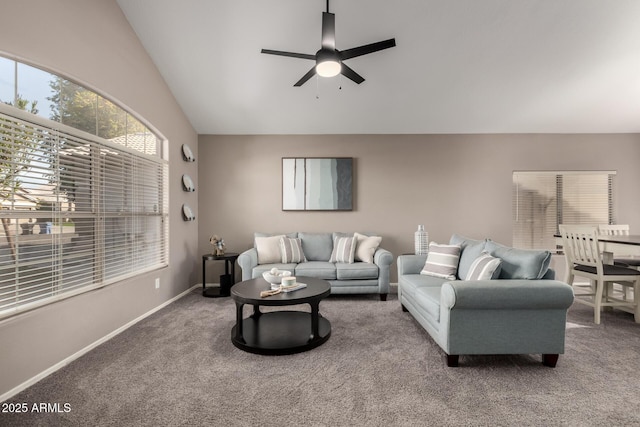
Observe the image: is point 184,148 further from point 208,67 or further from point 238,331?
point 238,331

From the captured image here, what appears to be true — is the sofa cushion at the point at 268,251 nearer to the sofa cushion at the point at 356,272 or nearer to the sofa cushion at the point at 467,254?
the sofa cushion at the point at 356,272

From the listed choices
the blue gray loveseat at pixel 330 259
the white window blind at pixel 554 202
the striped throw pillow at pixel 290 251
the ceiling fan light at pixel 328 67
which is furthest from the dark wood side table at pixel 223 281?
the white window blind at pixel 554 202

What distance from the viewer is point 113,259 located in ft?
10.1

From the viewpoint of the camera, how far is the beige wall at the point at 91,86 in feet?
6.75

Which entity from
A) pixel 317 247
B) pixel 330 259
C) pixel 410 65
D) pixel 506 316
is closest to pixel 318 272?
pixel 330 259

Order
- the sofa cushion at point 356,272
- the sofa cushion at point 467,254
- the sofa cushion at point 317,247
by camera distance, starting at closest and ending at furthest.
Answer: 1. the sofa cushion at point 467,254
2. the sofa cushion at point 356,272
3. the sofa cushion at point 317,247

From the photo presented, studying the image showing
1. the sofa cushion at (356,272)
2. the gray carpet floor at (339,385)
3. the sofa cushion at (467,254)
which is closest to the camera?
the gray carpet floor at (339,385)

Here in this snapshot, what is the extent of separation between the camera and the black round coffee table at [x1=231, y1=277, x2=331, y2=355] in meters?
2.54

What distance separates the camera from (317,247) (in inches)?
185

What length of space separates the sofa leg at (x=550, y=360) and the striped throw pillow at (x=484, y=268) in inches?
27.2

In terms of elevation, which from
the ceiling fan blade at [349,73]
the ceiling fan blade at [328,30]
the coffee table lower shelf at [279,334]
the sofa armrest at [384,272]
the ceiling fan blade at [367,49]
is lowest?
the coffee table lower shelf at [279,334]

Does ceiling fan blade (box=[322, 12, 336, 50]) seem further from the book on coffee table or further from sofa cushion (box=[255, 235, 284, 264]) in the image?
sofa cushion (box=[255, 235, 284, 264])

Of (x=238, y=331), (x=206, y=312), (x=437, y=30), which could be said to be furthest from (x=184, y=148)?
(x=437, y=30)

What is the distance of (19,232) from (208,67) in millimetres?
2646
